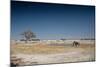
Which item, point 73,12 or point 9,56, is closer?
point 9,56

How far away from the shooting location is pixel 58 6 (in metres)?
2.13

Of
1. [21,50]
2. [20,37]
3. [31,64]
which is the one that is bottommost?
[31,64]

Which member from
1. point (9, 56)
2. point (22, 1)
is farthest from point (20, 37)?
point (22, 1)

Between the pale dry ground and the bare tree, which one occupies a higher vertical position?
the bare tree

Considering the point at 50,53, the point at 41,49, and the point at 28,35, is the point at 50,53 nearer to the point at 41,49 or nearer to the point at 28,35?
the point at 41,49

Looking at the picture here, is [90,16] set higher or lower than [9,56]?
higher

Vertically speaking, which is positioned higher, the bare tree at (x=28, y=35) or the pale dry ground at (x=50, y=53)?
the bare tree at (x=28, y=35)

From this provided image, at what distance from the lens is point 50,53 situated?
6.89 ft

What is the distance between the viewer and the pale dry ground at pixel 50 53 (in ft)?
6.58

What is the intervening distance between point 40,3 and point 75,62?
729 mm

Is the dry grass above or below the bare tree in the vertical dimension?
below

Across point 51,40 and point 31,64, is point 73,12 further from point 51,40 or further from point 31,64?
point 31,64

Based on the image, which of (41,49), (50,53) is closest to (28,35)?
(41,49)

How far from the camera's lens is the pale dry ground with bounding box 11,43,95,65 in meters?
2.01
